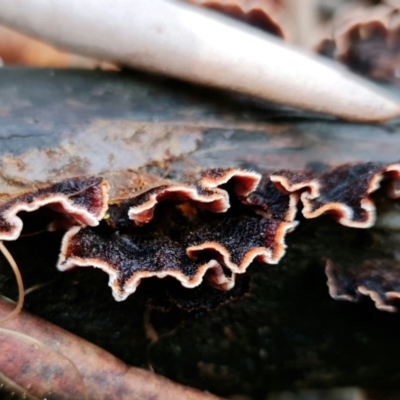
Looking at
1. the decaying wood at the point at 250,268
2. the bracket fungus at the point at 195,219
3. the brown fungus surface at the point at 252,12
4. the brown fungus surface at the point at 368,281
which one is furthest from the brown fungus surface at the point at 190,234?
the brown fungus surface at the point at 252,12

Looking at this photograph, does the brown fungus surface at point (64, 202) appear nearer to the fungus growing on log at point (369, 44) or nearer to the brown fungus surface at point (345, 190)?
the brown fungus surface at point (345, 190)

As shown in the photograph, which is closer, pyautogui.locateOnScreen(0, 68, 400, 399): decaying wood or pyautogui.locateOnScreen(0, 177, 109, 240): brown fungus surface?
pyautogui.locateOnScreen(0, 177, 109, 240): brown fungus surface

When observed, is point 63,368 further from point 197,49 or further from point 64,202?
point 197,49

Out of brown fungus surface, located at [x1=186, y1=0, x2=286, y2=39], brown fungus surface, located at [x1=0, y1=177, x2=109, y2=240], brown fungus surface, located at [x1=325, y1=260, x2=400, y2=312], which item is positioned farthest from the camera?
Answer: brown fungus surface, located at [x1=186, y1=0, x2=286, y2=39]

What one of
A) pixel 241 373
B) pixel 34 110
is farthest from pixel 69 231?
pixel 241 373

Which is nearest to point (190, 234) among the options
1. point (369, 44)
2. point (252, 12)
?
point (252, 12)

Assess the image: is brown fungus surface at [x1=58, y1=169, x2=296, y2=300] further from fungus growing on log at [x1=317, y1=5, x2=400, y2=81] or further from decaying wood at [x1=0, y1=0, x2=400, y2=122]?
fungus growing on log at [x1=317, y1=5, x2=400, y2=81]

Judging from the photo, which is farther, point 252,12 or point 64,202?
point 252,12

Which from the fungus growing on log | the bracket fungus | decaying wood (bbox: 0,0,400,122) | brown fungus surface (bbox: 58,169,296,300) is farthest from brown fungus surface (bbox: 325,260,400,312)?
the fungus growing on log
